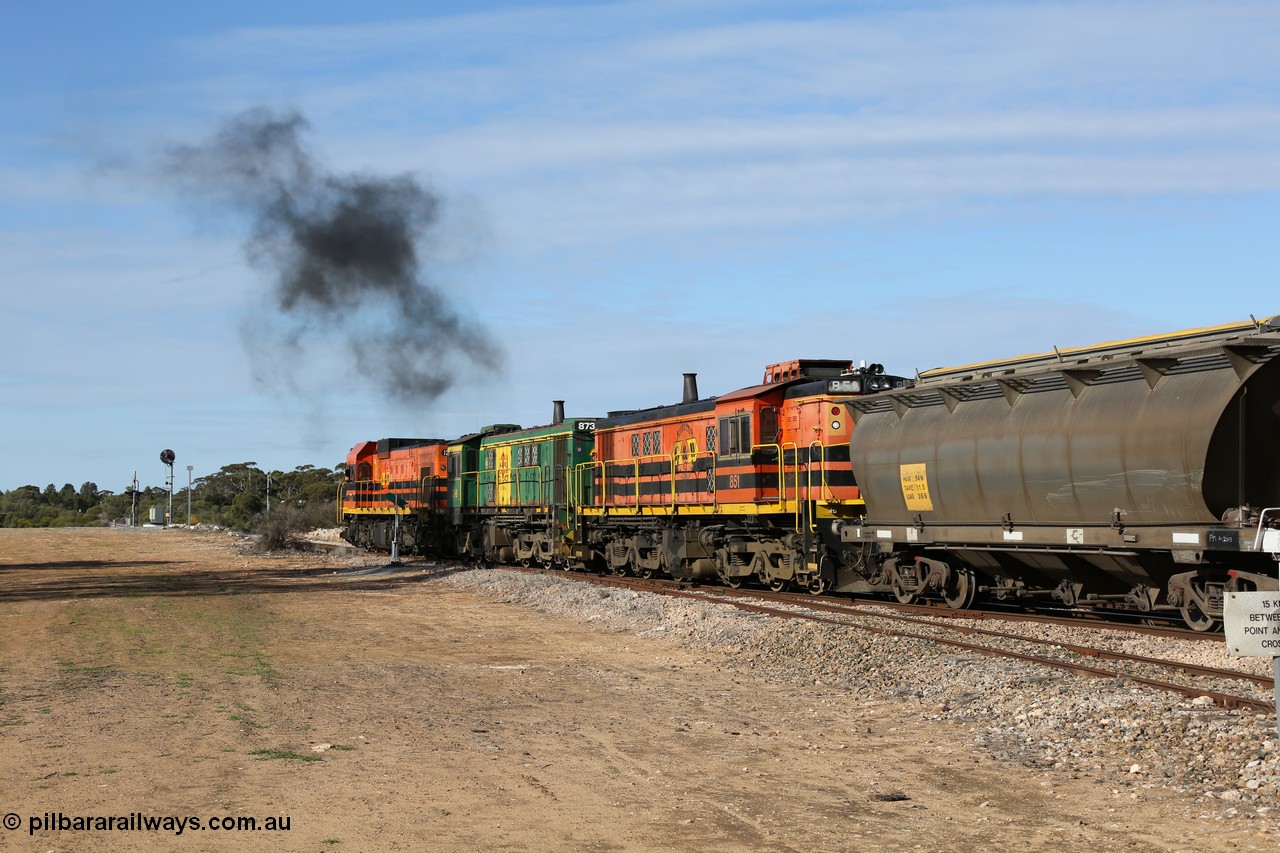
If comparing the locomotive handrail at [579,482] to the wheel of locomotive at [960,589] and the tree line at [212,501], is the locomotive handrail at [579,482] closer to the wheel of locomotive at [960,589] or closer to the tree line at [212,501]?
the wheel of locomotive at [960,589]

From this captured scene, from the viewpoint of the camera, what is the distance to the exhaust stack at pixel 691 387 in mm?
29500

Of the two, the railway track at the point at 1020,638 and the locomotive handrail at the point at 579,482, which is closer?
the railway track at the point at 1020,638

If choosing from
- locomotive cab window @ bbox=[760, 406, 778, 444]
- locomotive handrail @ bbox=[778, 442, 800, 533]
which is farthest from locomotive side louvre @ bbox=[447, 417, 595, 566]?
locomotive handrail @ bbox=[778, 442, 800, 533]

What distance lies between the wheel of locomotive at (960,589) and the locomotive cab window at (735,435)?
4962 mm

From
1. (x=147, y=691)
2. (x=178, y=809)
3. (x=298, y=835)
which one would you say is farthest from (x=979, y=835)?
(x=147, y=691)

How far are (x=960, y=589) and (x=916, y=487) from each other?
1989 millimetres

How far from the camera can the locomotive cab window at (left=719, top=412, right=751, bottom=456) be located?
23.8 meters

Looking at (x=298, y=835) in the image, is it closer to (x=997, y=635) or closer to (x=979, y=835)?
(x=979, y=835)

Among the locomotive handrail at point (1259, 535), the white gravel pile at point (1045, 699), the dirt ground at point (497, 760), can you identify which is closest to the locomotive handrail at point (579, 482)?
the white gravel pile at point (1045, 699)

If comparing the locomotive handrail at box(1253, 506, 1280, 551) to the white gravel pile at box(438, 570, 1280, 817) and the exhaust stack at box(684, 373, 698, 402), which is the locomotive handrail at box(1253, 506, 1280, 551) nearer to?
the white gravel pile at box(438, 570, 1280, 817)

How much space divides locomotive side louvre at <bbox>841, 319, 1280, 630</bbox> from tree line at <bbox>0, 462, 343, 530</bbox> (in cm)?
7298

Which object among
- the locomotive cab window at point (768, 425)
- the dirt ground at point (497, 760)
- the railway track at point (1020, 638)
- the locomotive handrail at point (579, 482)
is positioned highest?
the locomotive cab window at point (768, 425)

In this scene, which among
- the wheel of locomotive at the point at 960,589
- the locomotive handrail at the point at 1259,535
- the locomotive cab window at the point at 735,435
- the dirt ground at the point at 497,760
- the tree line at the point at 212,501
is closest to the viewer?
the dirt ground at the point at 497,760

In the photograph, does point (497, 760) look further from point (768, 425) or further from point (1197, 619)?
point (768, 425)
